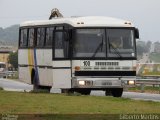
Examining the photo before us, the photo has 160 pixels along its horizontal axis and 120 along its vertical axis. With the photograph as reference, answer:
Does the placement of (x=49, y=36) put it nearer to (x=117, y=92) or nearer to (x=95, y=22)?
(x=95, y=22)

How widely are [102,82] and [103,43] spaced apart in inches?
56.9

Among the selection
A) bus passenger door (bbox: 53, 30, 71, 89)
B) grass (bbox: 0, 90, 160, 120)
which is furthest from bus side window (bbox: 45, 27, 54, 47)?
grass (bbox: 0, 90, 160, 120)

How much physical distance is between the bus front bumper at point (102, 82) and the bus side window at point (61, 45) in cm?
111

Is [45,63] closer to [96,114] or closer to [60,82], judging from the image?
[60,82]

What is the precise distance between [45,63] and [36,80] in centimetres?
204

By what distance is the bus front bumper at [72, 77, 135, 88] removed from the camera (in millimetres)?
27094

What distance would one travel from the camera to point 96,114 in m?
15.9

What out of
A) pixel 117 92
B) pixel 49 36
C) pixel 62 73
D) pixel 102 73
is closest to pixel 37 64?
pixel 49 36

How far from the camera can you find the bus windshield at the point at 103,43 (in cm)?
2695

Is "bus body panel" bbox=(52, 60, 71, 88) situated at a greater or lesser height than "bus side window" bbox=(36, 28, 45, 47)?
lesser

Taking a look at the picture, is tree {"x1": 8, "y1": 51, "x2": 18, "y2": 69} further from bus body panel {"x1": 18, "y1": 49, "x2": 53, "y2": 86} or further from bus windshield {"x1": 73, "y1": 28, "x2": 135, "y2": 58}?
bus windshield {"x1": 73, "y1": 28, "x2": 135, "y2": 58}

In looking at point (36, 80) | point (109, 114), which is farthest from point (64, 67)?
point (109, 114)

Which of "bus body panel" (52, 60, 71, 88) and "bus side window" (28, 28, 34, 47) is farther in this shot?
"bus side window" (28, 28, 34, 47)

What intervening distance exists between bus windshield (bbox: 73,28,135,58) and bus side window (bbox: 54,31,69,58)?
529mm
